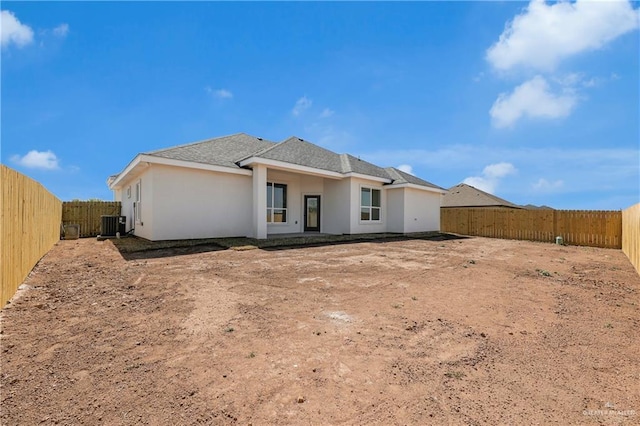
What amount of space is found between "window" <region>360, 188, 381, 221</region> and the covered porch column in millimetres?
5893

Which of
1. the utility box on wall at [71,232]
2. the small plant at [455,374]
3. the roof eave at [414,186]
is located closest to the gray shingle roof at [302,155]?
the roof eave at [414,186]

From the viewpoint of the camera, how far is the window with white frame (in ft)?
42.0

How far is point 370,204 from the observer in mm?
16906

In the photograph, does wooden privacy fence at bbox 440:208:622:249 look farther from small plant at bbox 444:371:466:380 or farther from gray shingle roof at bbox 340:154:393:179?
small plant at bbox 444:371:466:380

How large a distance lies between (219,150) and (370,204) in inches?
339

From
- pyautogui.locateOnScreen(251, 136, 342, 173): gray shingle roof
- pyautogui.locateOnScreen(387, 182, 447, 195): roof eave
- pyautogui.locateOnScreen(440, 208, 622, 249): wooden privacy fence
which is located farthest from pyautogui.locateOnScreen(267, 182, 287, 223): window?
pyautogui.locateOnScreen(440, 208, 622, 249): wooden privacy fence

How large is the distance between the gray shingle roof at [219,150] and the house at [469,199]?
21400 mm

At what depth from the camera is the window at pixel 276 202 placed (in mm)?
14891

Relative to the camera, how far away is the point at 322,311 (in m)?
4.36

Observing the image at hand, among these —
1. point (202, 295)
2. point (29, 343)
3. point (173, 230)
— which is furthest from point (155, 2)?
point (29, 343)

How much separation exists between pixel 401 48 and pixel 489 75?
11.1 feet

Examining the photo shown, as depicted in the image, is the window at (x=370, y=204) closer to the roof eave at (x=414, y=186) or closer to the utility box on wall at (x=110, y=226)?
the roof eave at (x=414, y=186)

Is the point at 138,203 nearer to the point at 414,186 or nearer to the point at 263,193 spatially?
the point at 263,193

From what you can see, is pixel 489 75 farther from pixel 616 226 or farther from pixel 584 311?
pixel 616 226
